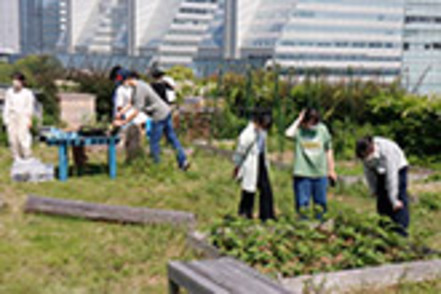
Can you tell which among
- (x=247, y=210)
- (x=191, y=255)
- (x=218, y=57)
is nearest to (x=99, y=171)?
(x=247, y=210)

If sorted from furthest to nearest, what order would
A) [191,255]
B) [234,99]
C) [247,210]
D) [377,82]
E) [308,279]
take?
1. [234,99]
2. [377,82]
3. [247,210]
4. [191,255]
5. [308,279]

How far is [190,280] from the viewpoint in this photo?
15.5ft

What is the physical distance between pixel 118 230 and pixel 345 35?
10118cm

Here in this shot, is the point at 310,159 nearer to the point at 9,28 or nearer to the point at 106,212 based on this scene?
the point at 106,212

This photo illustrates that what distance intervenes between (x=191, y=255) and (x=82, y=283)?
1193 millimetres

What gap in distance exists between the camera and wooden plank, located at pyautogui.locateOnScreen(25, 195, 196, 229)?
24.7ft

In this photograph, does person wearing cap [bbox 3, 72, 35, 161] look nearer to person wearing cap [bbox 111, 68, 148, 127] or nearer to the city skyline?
person wearing cap [bbox 111, 68, 148, 127]

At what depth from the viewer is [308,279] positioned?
5520mm

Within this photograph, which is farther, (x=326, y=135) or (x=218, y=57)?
(x=218, y=57)

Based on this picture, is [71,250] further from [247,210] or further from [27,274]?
[247,210]

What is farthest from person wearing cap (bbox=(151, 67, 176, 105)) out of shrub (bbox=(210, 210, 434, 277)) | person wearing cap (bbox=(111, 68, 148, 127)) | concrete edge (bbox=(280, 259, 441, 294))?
concrete edge (bbox=(280, 259, 441, 294))

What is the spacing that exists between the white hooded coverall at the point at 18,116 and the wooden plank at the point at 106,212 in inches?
132

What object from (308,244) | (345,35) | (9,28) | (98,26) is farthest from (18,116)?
(9,28)

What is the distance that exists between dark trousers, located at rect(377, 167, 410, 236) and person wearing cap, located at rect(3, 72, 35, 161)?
671cm
